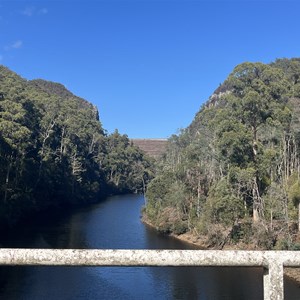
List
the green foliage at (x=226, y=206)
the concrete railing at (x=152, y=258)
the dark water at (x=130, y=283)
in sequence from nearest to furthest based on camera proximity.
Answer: the concrete railing at (x=152, y=258) < the dark water at (x=130, y=283) < the green foliage at (x=226, y=206)

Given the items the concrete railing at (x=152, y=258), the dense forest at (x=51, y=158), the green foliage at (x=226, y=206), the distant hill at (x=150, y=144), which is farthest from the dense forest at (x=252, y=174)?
the distant hill at (x=150, y=144)

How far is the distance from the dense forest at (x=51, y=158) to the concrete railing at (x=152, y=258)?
38.3 m

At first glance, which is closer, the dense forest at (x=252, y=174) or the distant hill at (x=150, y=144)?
the dense forest at (x=252, y=174)

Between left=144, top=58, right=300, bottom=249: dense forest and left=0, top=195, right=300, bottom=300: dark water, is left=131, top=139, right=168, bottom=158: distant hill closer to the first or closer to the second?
left=144, top=58, right=300, bottom=249: dense forest

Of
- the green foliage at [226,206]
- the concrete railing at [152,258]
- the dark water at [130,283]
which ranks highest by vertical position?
the concrete railing at [152,258]

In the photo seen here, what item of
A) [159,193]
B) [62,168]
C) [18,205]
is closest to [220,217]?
[159,193]

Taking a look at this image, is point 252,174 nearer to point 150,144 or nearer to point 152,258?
point 152,258

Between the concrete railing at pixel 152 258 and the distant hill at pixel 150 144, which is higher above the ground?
the distant hill at pixel 150 144

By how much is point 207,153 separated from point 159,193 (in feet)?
30.6

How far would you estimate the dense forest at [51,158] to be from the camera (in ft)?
138

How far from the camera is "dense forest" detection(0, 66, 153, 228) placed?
4200 centimetres

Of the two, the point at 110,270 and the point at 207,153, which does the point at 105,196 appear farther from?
the point at 110,270

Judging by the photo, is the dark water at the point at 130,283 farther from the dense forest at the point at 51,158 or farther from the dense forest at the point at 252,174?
the dense forest at the point at 51,158

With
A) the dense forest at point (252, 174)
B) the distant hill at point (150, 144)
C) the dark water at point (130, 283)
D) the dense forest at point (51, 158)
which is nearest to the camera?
the dark water at point (130, 283)
